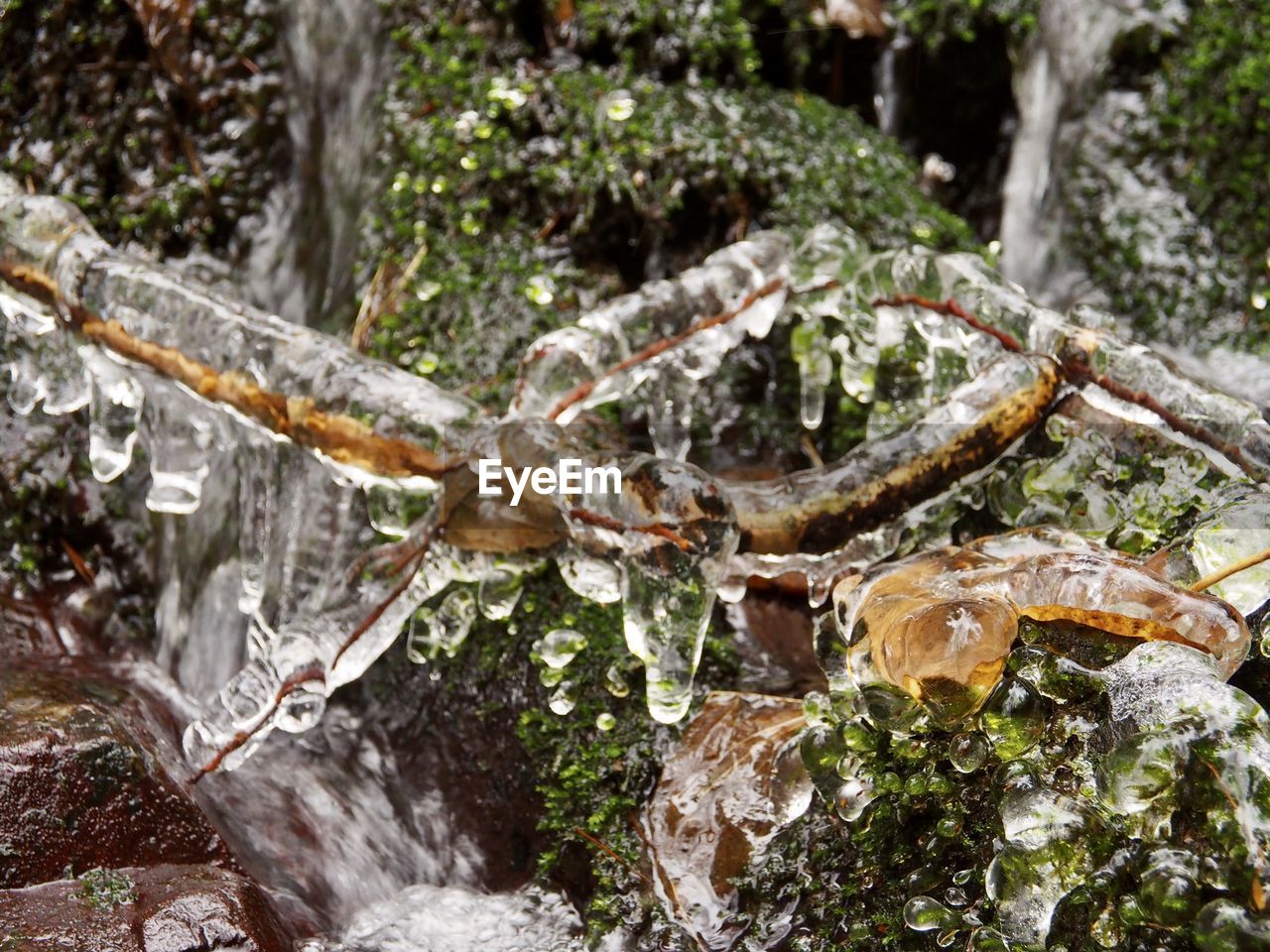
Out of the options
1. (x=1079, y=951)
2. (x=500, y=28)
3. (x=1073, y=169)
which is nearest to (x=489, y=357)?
(x=500, y=28)

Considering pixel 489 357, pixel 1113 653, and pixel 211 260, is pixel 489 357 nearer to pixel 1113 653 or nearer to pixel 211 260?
pixel 211 260

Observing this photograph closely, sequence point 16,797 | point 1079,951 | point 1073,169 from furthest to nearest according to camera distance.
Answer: point 1073,169 < point 16,797 < point 1079,951

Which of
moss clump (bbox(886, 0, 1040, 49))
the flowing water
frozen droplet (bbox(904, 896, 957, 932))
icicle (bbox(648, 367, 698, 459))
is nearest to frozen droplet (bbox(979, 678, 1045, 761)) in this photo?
the flowing water

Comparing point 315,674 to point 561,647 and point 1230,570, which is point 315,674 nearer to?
point 561,647

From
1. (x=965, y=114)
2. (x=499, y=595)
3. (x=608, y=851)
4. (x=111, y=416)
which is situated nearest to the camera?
(x=608, y=851)


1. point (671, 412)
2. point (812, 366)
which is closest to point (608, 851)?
point (671, 412)
